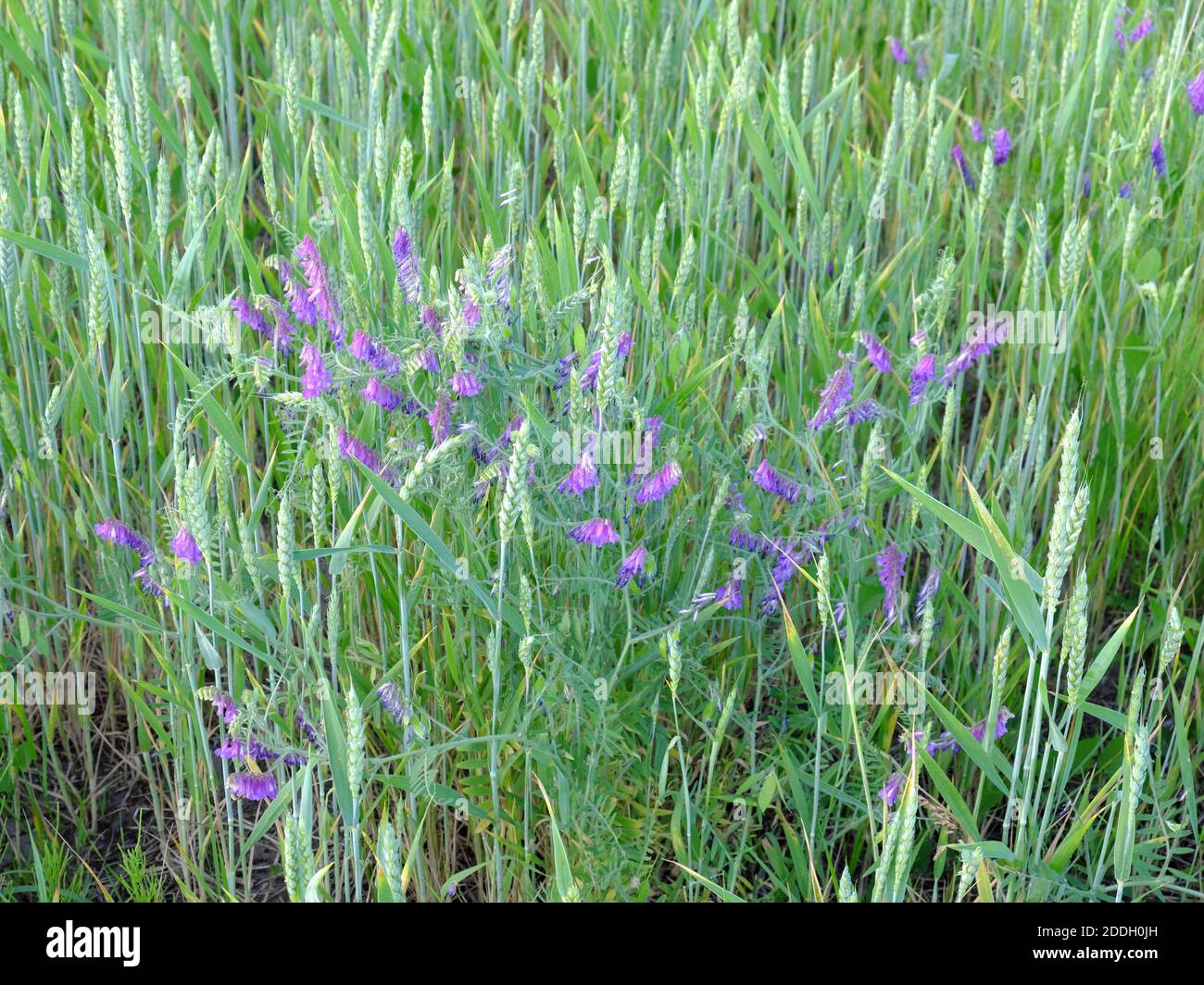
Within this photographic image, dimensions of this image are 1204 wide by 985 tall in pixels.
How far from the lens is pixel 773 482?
4.82ft

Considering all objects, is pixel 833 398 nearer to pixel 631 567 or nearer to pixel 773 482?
pixel 773 482

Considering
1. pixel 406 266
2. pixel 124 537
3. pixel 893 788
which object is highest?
pixel 406 266

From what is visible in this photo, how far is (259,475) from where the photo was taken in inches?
70.9

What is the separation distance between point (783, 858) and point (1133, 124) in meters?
1.39

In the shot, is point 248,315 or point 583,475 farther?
point 248,315

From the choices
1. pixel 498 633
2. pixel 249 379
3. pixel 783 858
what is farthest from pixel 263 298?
pixel 783 858

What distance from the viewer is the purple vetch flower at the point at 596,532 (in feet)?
4.25

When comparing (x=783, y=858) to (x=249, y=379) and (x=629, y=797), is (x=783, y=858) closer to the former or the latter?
(x=629, y=797)

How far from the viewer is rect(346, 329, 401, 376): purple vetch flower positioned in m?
1.30

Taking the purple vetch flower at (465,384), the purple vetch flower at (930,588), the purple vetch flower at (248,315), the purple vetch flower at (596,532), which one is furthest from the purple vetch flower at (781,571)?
the purple vetch flower at (248,315)

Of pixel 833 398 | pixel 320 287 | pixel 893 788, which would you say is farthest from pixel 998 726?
pixel 320 287

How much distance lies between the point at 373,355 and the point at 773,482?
479 millimetres

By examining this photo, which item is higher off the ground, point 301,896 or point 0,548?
point 0,548

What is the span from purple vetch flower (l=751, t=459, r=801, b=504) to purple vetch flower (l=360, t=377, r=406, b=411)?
42 cm
